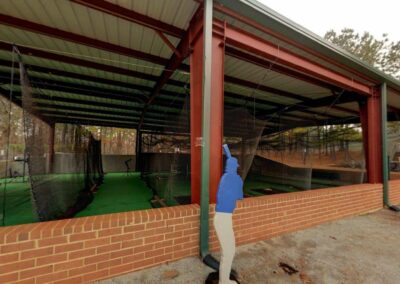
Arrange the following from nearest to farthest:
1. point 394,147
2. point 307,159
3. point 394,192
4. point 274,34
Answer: point 274,34
point 394,192
point 307,159
point 394,147

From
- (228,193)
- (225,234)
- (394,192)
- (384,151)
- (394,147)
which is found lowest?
(394,192)

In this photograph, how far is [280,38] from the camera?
A: 8.49ft

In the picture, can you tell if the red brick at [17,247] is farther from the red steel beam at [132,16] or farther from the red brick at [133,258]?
the red steel beam at [132,16]

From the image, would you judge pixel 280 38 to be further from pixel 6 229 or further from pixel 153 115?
pixel 153 115

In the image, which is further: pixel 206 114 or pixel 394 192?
pixel 394 192

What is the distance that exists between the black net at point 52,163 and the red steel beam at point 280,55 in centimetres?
248

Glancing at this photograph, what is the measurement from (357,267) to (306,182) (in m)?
3.53

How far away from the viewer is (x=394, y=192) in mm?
4254

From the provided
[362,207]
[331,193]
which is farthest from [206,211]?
[362,207]

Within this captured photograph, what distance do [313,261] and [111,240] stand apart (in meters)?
2.05

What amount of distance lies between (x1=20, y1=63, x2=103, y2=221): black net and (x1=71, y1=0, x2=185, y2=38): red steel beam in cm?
109

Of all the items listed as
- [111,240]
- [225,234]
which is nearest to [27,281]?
[111,240]

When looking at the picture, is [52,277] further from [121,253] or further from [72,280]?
[121,253]

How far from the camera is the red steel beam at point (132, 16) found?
2.02 meters
